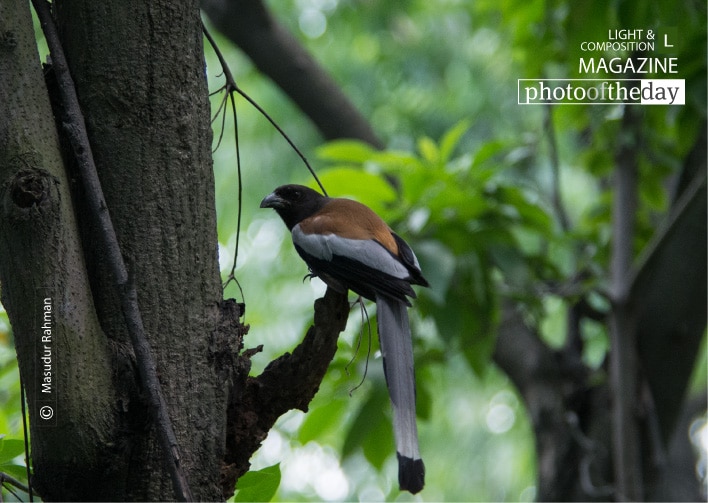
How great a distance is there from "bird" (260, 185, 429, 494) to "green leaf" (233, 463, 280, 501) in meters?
0.32

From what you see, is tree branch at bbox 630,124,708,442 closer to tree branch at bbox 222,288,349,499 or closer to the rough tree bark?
tree branch at bbox 222,288,349,499

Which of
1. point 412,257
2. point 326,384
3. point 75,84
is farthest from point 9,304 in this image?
point 326,384

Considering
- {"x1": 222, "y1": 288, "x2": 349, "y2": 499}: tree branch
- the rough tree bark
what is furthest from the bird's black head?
the rough tree bark

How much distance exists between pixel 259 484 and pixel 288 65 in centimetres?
391

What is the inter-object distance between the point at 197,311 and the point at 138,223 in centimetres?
25

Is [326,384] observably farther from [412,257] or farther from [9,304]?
[9,304]

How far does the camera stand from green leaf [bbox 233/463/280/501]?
195 cm

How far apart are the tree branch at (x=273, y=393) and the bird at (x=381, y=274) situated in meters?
0.20

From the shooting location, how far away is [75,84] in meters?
1.94

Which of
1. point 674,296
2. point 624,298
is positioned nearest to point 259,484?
point 624,298

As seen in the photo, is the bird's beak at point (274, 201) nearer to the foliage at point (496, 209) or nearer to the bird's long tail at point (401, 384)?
the foliage at point (496, 209)

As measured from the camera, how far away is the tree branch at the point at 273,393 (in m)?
2.04

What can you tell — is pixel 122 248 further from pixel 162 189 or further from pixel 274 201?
pixel 274 201

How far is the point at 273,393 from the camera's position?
215 centimetres
